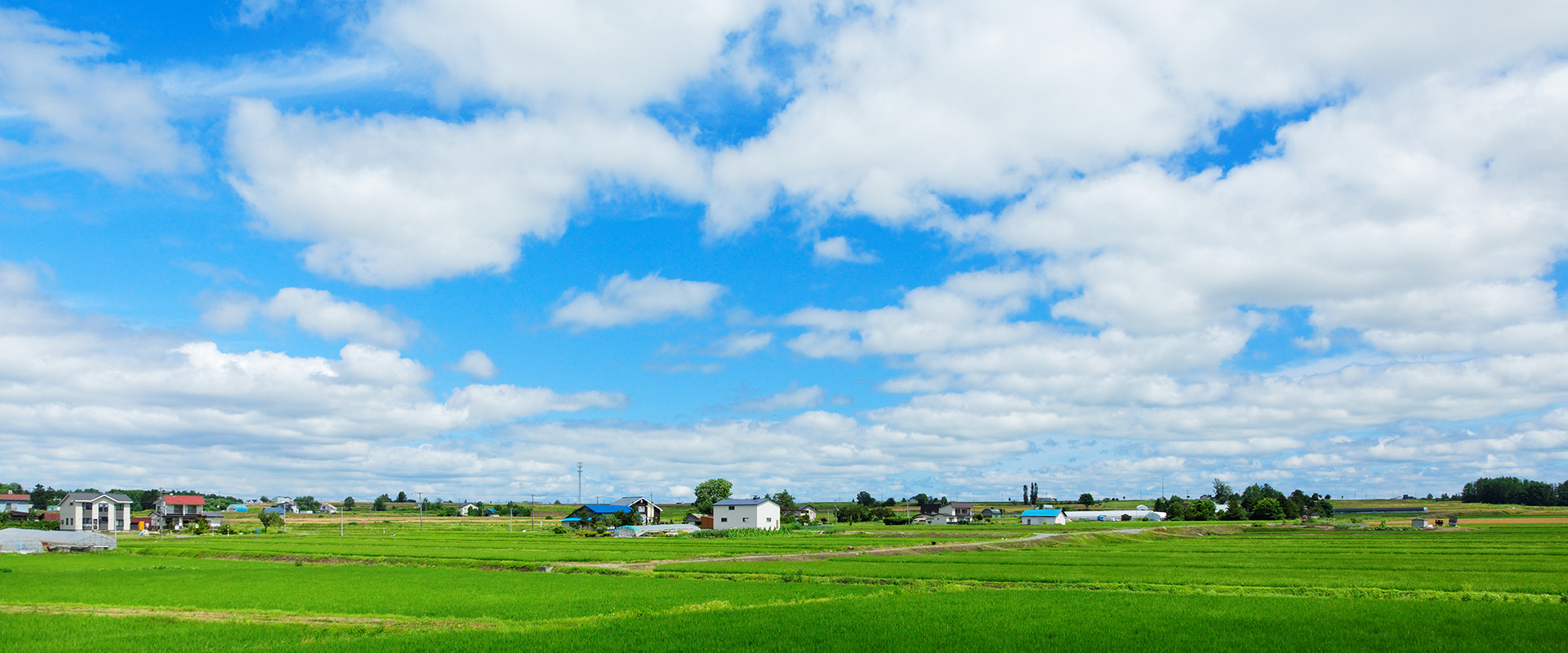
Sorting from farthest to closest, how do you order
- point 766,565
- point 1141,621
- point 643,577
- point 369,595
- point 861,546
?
1. point 861,546
2. point 766,565
3. point 643,577
4. point 369,595
5. point 1141,621

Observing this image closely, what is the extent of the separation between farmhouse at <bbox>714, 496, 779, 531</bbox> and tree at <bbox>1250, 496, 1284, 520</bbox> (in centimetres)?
8598

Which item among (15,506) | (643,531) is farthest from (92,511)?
(643,531)

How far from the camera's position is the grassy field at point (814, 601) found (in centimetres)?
2028

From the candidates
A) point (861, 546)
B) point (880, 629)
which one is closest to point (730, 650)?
point (880, 629)

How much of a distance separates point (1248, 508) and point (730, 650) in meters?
173

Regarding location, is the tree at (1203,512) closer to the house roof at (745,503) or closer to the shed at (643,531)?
the house roof at (745,503)

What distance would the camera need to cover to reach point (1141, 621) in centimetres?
2245

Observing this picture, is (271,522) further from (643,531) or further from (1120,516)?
(1120,516)

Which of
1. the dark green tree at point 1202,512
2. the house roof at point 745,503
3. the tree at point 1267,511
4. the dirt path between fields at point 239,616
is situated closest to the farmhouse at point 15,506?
the house roof at point 745,503

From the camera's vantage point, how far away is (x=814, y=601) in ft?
91.9

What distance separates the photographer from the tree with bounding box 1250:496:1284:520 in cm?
13850

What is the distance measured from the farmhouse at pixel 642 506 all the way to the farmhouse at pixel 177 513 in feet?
183

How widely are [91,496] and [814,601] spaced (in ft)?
399

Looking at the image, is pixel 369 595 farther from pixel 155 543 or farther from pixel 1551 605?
pixel 155 543
